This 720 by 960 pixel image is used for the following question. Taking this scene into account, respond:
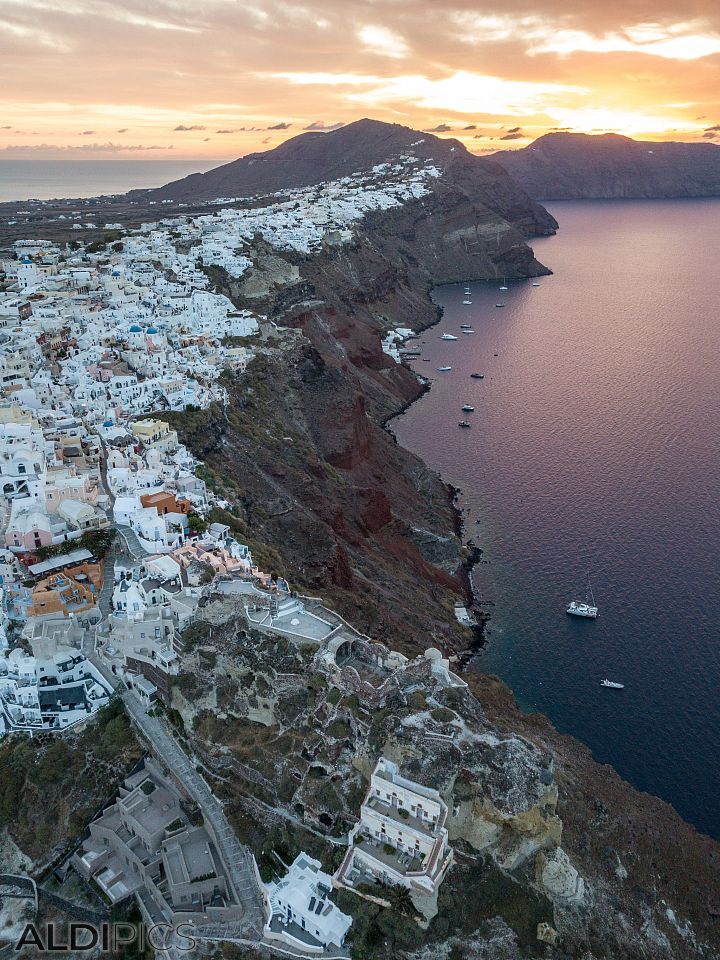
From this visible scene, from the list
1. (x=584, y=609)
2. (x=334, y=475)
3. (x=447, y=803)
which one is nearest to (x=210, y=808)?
(x=447, y=803)

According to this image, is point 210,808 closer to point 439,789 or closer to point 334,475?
point 439,789

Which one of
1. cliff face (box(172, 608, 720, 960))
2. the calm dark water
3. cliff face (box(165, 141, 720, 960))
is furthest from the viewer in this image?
the calm dark water

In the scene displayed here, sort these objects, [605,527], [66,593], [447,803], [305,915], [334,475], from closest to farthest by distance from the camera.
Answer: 1. [305,915]
2. [447,803]
3. [66,593]
4. [334,475]
5. [605,527]

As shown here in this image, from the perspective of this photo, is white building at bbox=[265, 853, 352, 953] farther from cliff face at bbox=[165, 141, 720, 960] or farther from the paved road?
cliff face at bbox=[165, 141, 720, 960]

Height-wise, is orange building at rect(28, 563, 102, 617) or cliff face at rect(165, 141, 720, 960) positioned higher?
orange building at rect(28, 563, 102, 617)

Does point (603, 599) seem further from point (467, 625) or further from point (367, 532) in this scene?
point (367, 532)

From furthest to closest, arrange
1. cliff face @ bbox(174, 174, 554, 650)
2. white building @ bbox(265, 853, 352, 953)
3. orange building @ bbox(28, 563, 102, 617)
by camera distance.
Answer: cliff face @ bbox(174, 174, 554, 650), orange building @ bbox(28, 563, 102, 617), white building @ bbox(265, 853, 352, 953)

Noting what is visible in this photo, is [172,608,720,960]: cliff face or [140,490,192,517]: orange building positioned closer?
[172,608,720,960]: cliff face

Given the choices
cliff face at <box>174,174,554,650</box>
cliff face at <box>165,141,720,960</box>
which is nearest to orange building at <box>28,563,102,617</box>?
cliff face at <box>165,141,720,960</box>

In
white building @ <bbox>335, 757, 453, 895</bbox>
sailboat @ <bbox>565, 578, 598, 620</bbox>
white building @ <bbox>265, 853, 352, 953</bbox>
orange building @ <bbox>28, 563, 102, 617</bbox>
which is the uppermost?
orange building @ <bbox>28, 563, 102, 617</bbox>
